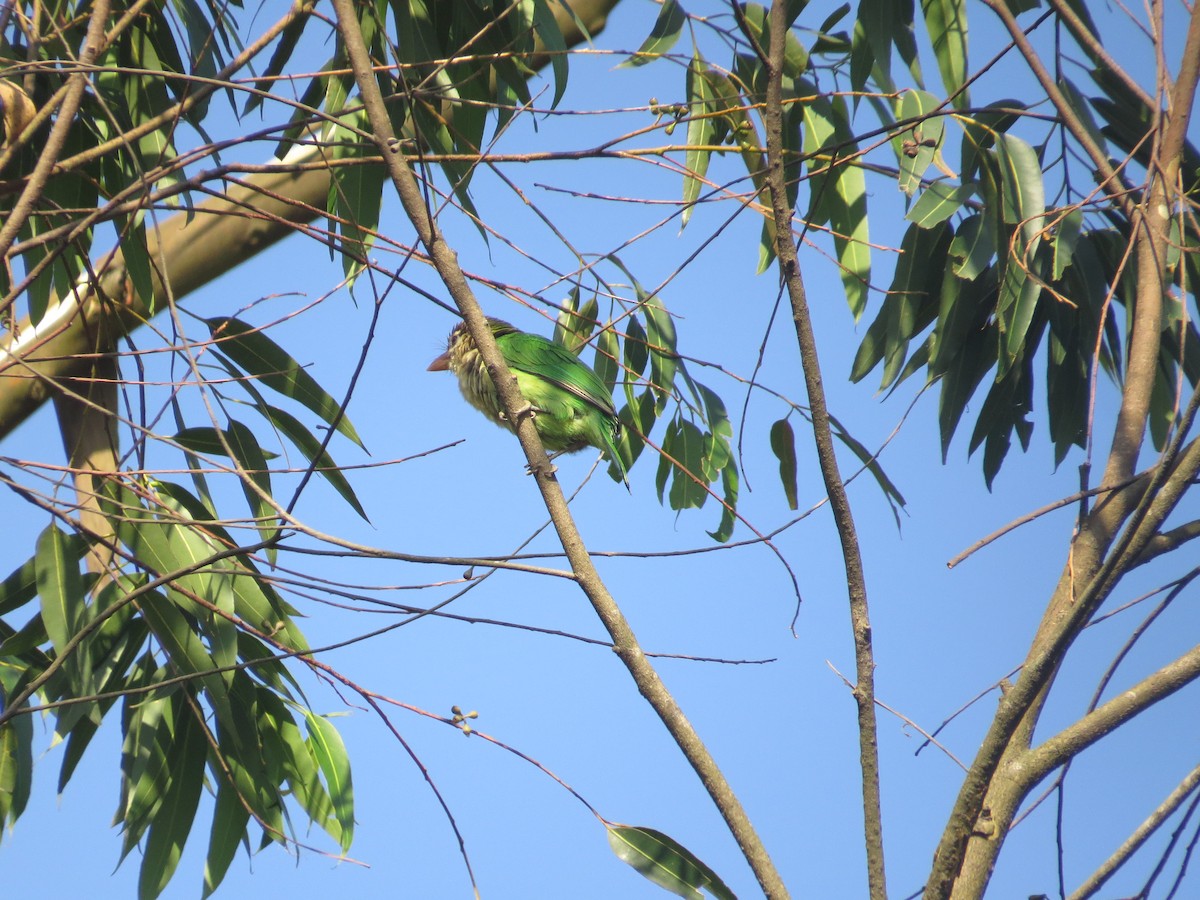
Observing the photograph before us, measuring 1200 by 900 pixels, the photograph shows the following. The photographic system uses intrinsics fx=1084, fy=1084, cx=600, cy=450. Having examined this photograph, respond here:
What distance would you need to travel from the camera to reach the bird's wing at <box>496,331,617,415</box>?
399 cm

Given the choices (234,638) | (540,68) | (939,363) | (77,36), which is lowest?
(234,638)

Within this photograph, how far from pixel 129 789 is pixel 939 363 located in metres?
2.74

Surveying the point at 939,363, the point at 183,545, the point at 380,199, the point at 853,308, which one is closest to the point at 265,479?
the point at 183,545

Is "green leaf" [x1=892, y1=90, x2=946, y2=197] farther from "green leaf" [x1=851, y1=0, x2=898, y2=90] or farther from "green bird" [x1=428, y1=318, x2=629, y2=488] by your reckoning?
"green bird" [x1=428, y1=318, x2=629, y2=488]

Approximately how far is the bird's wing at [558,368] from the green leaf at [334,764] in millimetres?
1417

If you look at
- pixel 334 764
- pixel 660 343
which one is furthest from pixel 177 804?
pixel 660 343

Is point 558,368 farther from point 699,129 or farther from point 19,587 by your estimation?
point 19,587

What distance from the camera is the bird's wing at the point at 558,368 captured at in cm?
399

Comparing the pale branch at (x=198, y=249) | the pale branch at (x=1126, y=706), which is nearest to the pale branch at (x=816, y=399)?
the pale branch at (x=1126, y=706)

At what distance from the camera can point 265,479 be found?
3.06m

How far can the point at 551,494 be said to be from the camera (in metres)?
1.69

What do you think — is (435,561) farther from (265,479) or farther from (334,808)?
(334,808)

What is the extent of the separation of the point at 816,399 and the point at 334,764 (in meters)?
2.50

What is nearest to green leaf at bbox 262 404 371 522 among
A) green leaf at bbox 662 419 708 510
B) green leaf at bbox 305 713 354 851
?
green leaf at bbox 305 713 354 851
